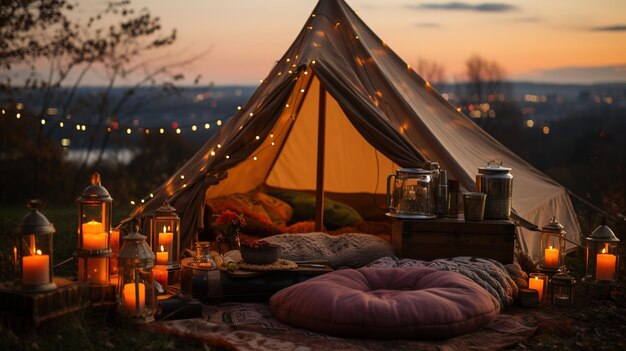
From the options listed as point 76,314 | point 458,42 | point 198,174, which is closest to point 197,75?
point 458,42

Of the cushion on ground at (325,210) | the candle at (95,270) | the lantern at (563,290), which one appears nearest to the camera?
the candle at (95,270)

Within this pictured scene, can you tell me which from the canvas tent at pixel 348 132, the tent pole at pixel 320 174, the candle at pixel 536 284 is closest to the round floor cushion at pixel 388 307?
the candle at pixel 536 284

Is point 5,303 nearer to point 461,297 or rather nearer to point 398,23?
point 461,297

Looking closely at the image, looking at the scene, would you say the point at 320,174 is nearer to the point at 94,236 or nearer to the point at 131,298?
the point at 94,236

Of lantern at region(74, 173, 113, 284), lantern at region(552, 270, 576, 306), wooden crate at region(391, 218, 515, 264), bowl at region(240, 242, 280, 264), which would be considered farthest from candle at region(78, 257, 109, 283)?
lantern at region(552, 270, 576, 306)

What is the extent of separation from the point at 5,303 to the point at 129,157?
8.47 meters

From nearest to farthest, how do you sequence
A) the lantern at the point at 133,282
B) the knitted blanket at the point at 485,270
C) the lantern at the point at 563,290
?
the lantern at the point at 133,282 → the knitted blanket at the point at 485,270 → the lantern at the point at 563,290

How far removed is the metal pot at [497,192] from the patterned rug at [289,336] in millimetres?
1071

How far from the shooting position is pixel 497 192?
526 centimetres

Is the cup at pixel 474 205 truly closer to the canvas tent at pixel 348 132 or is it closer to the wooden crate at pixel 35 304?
the canvas tent at pixel 348 132

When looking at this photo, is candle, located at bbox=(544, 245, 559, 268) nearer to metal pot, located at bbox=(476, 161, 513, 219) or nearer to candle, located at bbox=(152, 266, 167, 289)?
metal pot, located at bbox=(476, 161, 513, 219)

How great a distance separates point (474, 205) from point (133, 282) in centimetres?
224

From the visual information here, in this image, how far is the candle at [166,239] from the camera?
4.88 meters

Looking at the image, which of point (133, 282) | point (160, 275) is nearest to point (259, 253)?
point (160, 275)
